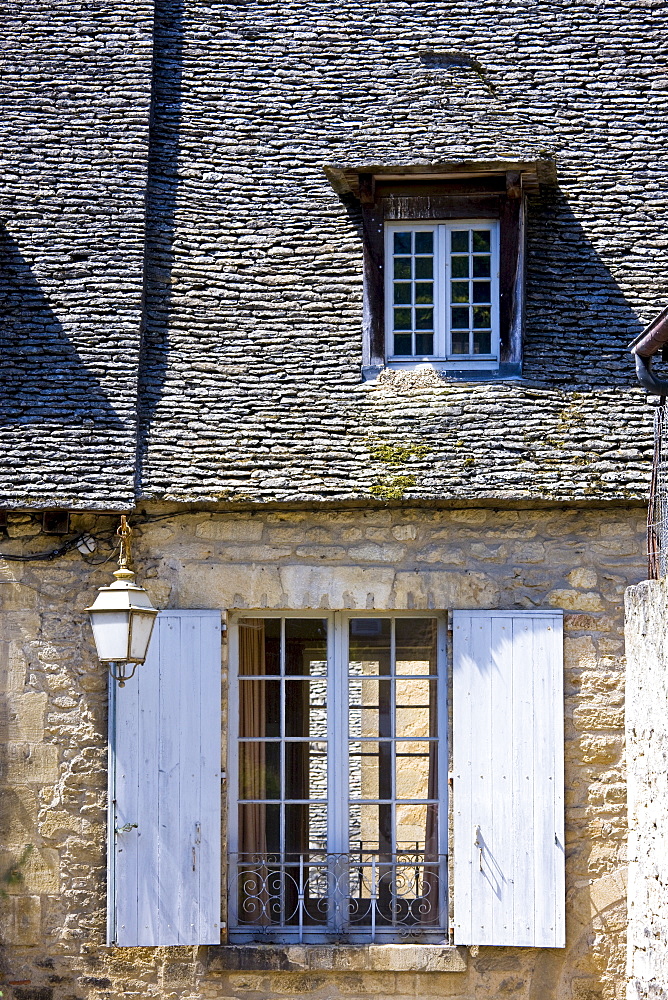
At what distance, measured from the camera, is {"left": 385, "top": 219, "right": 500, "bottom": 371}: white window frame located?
759 cm

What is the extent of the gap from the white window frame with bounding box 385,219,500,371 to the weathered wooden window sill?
10.7ft

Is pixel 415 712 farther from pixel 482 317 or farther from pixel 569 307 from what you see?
pixel 569 307

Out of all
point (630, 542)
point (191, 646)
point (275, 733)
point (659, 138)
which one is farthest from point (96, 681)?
point (659, 138)

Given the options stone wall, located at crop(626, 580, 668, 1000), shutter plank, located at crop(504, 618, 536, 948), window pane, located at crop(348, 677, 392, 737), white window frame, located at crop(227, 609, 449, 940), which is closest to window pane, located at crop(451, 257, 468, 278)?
white window frame, located at crop(227, 609, 449, 940)

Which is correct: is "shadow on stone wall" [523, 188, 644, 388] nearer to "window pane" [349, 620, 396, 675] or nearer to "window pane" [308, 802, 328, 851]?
"window pane" [349, 620, 396, 675]

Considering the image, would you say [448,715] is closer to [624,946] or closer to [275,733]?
[275,733]

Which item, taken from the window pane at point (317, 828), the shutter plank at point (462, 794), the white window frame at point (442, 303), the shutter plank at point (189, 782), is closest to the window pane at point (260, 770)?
the window pane at point (317, 828)

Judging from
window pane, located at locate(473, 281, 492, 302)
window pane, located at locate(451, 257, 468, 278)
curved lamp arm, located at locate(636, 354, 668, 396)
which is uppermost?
window pane, located at locate(451, 257, 468, 278)

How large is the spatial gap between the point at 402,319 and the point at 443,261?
0.43m

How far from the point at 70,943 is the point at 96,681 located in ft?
4.55

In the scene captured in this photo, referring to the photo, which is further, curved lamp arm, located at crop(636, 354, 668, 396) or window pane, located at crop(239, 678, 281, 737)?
window pane, located at crop(239, 678, 281, 737)

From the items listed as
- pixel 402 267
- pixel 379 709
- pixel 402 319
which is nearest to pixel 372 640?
pixel 379 709

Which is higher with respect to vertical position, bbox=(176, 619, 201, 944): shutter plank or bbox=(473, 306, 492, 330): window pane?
bbox=(473, 306, 492, 330): window pane

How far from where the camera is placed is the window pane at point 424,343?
25.4 ft
